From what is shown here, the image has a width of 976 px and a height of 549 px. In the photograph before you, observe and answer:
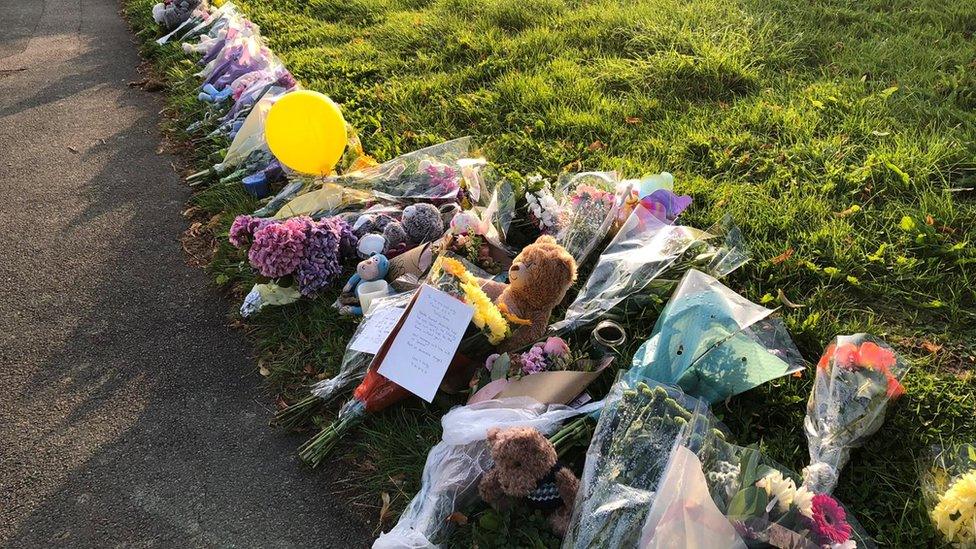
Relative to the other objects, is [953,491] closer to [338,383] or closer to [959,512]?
[959,512]

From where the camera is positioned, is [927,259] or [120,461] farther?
[927,259]

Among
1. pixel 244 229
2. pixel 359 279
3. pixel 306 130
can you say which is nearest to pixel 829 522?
pixel 359 279

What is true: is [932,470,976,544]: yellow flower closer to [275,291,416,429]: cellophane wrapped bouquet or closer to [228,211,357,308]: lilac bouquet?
[275,291,416,429]: cellophane wrapped bouquet

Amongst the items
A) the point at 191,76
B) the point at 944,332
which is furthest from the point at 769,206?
the point at 191,76

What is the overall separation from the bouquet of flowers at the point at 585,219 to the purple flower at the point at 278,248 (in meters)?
1.17

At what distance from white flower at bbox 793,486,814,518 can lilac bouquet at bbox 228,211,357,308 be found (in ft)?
7.04

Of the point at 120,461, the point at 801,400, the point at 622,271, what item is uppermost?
the point at 622,271

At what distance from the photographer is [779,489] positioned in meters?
1.83

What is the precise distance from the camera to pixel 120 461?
2584 mm

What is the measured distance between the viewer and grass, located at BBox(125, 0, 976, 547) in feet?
8.15

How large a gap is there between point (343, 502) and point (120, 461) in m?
0.92

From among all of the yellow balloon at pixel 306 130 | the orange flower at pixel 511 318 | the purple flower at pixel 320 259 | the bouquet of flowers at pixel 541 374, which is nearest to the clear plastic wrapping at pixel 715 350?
the bouquet of flowers at pixel 541 374

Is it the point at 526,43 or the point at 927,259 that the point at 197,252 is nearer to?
the point at 526,43

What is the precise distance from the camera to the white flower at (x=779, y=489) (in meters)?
1.81
